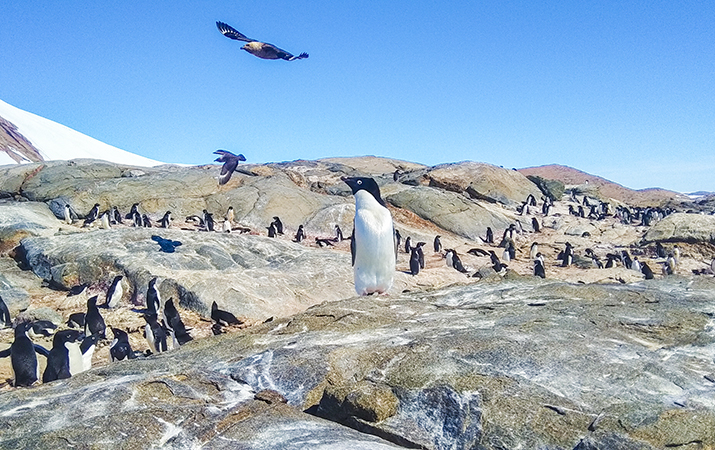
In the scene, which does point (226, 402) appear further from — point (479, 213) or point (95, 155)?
point (95, 155)

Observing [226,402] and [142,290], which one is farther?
[142,290]

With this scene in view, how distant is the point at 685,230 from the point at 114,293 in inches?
849

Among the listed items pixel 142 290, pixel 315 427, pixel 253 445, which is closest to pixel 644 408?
pixel 315 427

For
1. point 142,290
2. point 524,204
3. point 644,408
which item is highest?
point 524,204

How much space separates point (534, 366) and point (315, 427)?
5.48 ft

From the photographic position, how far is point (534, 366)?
14.4 ft

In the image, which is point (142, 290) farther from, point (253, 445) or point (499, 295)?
point (253, 445)

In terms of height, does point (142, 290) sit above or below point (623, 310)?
below

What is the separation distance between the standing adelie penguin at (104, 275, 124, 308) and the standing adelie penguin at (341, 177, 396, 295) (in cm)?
534

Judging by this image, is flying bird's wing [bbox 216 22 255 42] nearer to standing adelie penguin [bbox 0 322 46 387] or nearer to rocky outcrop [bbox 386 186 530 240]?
standing adelie penguin [bbox 0 322 46 387]

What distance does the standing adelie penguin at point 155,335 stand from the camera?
9102 mm

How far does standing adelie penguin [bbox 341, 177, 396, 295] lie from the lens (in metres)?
8.34

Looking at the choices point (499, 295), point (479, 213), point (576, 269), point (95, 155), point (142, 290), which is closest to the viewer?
point (499, 295)

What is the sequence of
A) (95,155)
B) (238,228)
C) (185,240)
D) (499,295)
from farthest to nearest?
(95,155)
(238,228)
(185,240)
(499,295)
